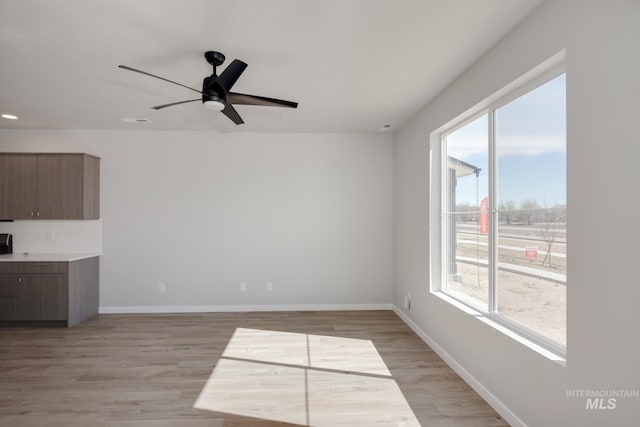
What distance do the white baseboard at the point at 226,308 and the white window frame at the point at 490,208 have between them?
5.41 ft

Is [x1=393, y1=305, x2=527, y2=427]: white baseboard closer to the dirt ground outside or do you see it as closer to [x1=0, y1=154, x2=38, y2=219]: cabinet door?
the dirt ground outside

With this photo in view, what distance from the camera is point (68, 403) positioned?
2.50 meters

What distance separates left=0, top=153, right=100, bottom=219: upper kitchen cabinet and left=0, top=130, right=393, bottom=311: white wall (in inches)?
15.0

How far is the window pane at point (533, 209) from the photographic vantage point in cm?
196

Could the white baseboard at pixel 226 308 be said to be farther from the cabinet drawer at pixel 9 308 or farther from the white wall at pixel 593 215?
the white wall at pixel 593 215

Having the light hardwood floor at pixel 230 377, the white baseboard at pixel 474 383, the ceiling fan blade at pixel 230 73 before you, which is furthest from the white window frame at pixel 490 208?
the ceiling fan blade at pixel 230 73

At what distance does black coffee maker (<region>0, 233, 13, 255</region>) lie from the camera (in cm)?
460

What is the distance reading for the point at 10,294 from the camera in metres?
4.15

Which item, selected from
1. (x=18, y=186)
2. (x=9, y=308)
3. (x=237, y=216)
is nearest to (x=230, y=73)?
(x=237, y=216)

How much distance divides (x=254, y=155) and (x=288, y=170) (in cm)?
56

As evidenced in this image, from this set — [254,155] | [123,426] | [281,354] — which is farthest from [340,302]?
[123,426]

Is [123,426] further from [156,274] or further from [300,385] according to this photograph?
[156,274]

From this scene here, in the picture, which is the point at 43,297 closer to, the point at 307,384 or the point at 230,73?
the point at 307,384

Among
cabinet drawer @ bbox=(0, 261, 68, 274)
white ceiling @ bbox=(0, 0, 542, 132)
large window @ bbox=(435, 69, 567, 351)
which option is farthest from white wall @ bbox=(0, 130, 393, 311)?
large window @ bbox=(435, 69, 567, 351)
